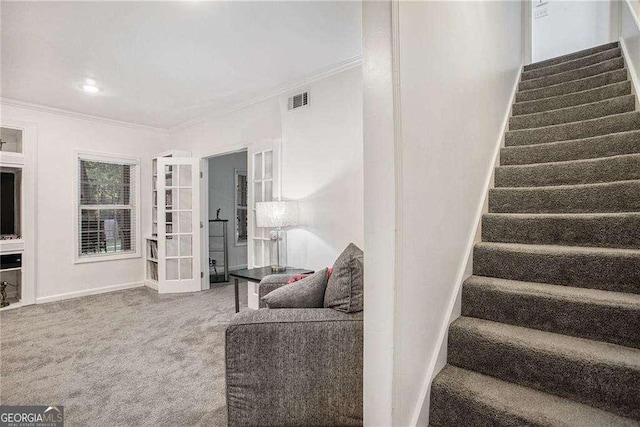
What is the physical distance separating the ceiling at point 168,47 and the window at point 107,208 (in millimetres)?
1217

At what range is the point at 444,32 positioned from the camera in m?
1.65

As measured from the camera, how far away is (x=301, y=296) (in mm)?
1821

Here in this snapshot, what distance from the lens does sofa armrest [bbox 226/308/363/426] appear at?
1533 millimetres

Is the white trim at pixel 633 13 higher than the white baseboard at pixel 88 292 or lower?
higher

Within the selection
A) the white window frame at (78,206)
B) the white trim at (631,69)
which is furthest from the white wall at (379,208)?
the white window frame at (78,206)

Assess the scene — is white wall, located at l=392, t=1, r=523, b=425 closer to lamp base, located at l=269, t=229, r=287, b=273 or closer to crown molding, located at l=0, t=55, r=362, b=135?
crown molding, located at l=0, t=55, r=362, b=135

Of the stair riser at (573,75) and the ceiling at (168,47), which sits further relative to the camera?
the stair riser at (573,75)

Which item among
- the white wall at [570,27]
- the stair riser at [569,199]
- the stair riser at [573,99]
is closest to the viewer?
the stair riser at [569,199]

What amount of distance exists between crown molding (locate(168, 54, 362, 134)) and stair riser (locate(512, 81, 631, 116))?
1536mm

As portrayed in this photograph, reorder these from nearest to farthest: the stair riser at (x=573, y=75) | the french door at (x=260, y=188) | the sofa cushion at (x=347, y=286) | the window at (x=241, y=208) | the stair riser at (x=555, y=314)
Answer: the stair riser at (x=555, y=314) → the sofa cushion at (x=347, y=286) → the stair riser at (x=573, y=75) → the french door at (x=260, y=188) → the window at (x=241, y=208)

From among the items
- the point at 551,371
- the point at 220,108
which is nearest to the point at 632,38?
the point at 551,371

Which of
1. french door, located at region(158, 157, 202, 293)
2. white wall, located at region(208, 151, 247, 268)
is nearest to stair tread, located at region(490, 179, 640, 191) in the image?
french door, located at region(158, 157, 202, 293)

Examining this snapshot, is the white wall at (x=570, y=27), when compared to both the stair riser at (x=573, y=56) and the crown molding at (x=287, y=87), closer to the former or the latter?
the stair riser at (x=573, y=56)

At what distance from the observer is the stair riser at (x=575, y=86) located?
2557mm
